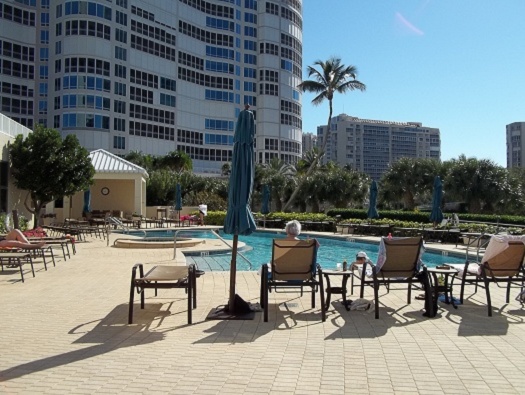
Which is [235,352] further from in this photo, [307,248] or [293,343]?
[307,248]

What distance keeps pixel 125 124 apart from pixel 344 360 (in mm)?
54228

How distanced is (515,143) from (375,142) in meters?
40.2

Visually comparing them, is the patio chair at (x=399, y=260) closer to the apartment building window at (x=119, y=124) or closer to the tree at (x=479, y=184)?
the tree at (x=479, y=184)

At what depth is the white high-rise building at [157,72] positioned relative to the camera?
52.2 m

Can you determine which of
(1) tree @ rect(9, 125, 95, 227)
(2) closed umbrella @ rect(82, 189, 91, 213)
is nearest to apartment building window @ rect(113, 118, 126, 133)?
(2) closed umbrella @ rect(82, 189, 91, 213)

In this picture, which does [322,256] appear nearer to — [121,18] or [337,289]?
[337,289]

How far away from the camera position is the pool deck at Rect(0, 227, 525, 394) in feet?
12.6

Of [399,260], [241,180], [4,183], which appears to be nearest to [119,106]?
[4,183]

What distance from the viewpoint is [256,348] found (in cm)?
483

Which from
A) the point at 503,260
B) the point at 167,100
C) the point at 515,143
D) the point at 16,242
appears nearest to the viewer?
the point at 503,260

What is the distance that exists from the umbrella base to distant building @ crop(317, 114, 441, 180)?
14643cm

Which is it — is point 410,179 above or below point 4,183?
above

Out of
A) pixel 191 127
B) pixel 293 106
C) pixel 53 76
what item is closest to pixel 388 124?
pixel 293 106

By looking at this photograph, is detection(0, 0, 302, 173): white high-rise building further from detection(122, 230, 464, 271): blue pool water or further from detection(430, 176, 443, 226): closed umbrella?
detection(430, 176, 443, 226): closed umbrella
